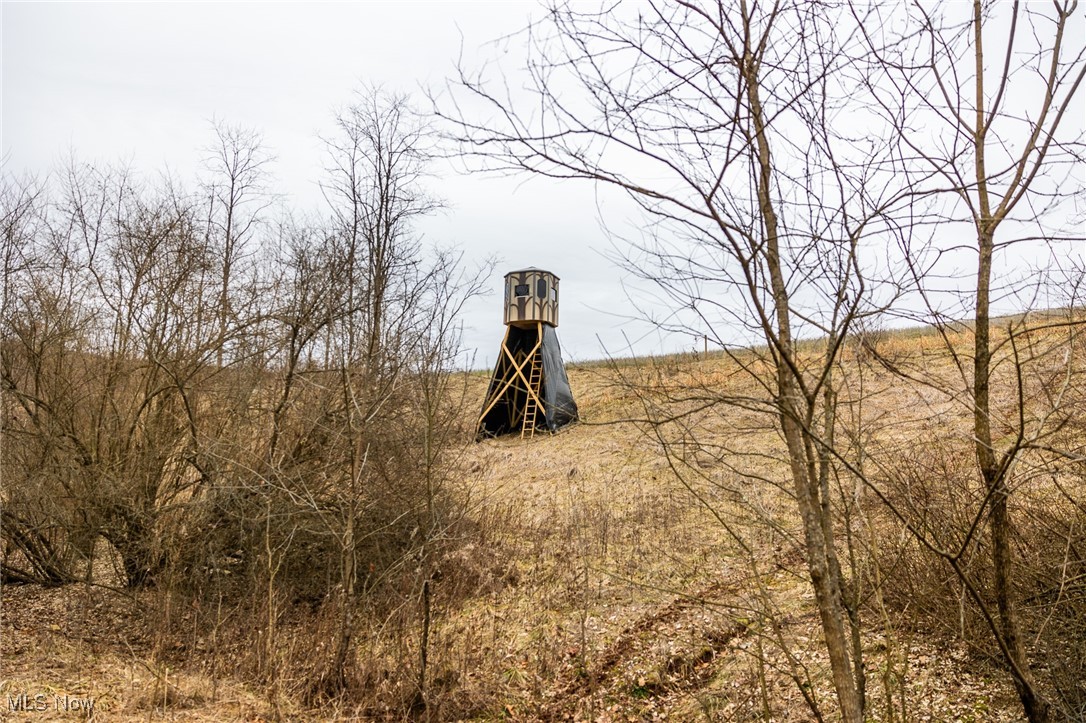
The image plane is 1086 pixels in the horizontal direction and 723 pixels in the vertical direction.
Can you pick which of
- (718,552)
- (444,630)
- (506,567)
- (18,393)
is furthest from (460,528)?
(18,393)

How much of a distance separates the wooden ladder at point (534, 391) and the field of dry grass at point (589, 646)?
8608 mm

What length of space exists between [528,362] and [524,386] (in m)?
0.77

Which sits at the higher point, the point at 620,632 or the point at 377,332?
the point at 377,332

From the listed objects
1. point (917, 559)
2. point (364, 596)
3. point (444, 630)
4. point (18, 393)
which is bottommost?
point (444, 630)

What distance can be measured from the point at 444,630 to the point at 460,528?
6.85 feet

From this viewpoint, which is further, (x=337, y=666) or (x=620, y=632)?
(x=620, y=632)

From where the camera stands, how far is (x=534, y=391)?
1958 centimetres

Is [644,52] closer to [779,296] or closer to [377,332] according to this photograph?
[779,296]

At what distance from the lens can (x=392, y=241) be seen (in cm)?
696
